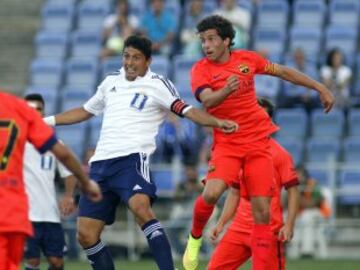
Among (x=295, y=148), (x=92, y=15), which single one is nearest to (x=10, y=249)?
(x=295, y=148)

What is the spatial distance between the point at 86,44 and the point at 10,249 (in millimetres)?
17460

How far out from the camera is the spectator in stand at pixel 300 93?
2417 centimetres

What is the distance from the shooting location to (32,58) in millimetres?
27828

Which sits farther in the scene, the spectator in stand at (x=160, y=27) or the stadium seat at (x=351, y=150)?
the spectator in stand at (x=160, y=27)

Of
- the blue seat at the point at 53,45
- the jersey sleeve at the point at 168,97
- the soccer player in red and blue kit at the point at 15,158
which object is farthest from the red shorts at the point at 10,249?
the blue seat at the point at 53,45

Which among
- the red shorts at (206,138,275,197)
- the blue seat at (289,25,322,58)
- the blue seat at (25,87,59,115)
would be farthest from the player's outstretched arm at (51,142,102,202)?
the blue seat at (289,25,322,58)

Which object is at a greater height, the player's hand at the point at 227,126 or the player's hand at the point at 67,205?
the player's hand at the point at 227,126

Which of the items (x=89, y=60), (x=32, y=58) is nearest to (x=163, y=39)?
(x=89, y=60)

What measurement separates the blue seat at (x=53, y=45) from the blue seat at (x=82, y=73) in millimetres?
846

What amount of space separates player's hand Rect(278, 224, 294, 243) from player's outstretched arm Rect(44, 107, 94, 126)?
2.17 meters

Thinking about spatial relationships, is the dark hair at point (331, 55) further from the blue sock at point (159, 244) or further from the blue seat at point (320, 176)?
the blue sock at point (159, 244)

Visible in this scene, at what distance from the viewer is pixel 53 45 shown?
2714cm

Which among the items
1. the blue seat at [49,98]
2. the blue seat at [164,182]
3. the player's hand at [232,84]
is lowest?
the blue seat at [164,182]

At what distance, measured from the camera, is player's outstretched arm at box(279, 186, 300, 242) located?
1286 centimetres
